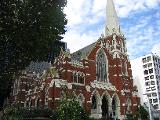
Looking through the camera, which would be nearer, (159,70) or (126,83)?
(126,83)

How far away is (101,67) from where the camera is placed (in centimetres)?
6600

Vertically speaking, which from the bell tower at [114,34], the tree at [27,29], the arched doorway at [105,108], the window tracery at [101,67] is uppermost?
the bell tower at [114,34]

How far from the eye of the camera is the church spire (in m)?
75.2

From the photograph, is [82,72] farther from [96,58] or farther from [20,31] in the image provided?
[20,31]

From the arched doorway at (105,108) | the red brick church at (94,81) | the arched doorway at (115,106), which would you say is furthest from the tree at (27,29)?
the arched doorway at (115,106)

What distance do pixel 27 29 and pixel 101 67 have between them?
142 ft

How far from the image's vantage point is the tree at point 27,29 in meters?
23.5

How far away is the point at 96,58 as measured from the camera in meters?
64.7

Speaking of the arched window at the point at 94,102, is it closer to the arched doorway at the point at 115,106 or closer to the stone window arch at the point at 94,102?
the stone window arch at the point at 94,102

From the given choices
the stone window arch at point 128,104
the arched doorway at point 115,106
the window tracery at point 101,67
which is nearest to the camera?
the arched doorway at point 115,106

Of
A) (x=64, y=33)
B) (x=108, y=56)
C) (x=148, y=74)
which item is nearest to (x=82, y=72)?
(x=108, y=56)

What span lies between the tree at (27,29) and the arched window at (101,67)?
1535 inches

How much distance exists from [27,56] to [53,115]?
78.3ft

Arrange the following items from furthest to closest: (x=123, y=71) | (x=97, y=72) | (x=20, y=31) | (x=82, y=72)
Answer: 1. (x=123, y=71)
2. (x=97, y=72)
3. (x=82, y=72)
4. (x=20, y=31)
